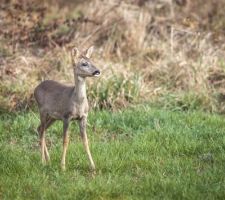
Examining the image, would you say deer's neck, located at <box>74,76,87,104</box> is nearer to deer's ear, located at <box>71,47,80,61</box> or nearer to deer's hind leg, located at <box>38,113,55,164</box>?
deer's ear, located at <box>71,47,80,61</box>

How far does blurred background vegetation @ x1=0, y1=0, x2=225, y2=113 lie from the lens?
11.2m

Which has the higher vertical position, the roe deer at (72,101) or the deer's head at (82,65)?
the deer's head at (82,65)

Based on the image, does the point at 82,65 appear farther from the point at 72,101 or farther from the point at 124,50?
the point at 124,50

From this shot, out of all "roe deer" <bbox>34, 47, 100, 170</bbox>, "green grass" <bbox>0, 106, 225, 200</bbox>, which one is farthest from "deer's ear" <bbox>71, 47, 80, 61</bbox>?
"green grass" <bbox>0, 106, 225, 200</bbox>

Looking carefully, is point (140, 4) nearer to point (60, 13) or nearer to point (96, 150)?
point (60, 13)

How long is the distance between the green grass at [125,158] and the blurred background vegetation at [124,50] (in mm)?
857

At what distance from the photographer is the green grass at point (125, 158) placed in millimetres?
6734

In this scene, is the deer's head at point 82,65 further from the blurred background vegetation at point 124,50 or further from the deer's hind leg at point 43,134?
the blurred background vegetation at point 124,50

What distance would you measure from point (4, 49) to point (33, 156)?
15.1 ft

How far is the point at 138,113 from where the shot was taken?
10.2m

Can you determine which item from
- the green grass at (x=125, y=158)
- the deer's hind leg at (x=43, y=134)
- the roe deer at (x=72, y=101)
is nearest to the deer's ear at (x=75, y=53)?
the roe deer at (x=72, y=101)

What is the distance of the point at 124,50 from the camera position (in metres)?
13.3

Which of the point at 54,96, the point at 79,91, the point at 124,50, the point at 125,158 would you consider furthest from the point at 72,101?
the point at 124,50

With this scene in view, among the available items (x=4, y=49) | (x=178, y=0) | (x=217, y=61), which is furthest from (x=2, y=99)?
(x=178, y=0)
